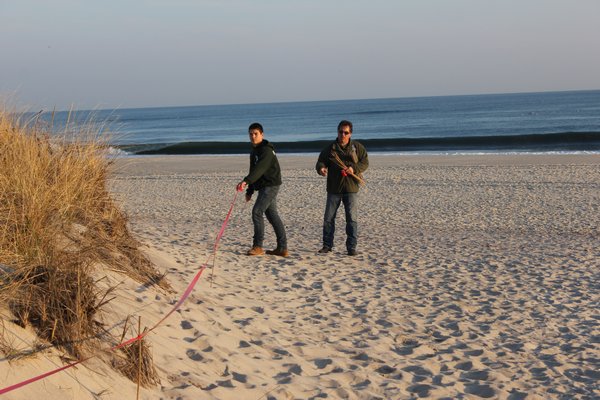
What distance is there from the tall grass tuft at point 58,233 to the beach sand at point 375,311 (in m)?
0.20

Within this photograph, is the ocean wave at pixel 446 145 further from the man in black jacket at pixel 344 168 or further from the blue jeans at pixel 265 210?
the blue jeans at pixel 265 210

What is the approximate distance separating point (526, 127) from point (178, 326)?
50.6 m

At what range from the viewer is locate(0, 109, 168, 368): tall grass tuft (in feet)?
13.4

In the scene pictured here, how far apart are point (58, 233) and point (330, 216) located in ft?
15.1

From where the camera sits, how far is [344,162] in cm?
A: 894

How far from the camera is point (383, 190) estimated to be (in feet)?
57.6

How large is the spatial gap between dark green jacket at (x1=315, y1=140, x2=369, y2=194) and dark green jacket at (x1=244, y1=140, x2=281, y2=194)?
634 mm

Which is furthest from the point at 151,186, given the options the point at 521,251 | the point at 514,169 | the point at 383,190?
the point at 521,251

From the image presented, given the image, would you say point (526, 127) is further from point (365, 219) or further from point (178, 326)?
point (178, 326)

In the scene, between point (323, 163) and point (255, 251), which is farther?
point (255, 251)

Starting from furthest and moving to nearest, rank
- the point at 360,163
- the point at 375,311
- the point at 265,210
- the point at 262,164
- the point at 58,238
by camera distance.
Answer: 1. the point at 360,163
2. the point at 265,210
3. the point at 262,164
4. the point at 375,311
5. the point at 58,238

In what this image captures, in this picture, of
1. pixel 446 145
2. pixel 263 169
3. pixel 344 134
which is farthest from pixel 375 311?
pixel 446 145

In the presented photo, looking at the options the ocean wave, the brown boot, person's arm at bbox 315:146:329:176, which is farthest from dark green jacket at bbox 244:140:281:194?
the ocean wave

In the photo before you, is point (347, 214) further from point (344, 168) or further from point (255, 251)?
point (255, 251)
